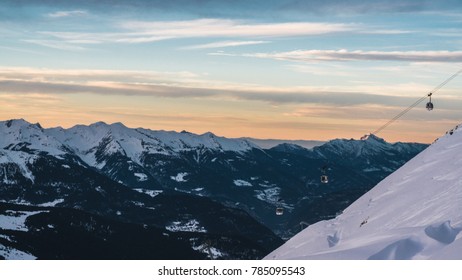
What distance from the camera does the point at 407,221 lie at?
39.3m

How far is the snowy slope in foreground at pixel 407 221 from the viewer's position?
26.4 metres

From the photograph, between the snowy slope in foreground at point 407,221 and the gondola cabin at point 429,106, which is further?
the gondola cabin at point 429,106

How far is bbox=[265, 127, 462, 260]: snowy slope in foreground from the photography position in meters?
26.4

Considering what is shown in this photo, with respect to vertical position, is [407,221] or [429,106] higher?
[429,106]

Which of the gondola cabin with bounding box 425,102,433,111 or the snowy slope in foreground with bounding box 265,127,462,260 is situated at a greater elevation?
the gondola cabin with bounding box 425,102,433,111

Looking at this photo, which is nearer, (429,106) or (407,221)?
(407,221)

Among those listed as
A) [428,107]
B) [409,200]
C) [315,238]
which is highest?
[428,107]

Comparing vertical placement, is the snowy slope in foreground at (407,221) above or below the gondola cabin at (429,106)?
below

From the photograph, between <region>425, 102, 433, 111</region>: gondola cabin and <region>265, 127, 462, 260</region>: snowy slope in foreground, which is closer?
<region>265, 127, 462, 260</region>: snowy slope in foreground

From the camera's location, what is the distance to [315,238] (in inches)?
2019
